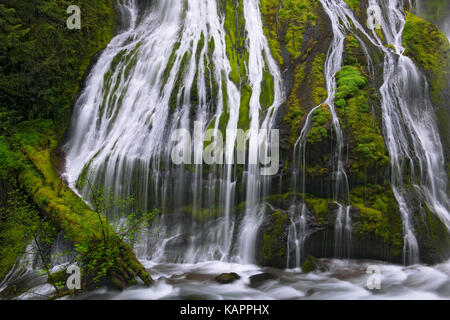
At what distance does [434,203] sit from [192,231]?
769 cm

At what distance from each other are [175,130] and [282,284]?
241 inches

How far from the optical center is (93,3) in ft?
50.2

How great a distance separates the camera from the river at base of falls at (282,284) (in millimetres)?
7254

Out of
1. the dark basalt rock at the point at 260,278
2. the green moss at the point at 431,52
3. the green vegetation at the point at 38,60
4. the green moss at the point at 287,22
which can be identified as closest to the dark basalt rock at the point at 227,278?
the dark basalt rock at the point at 260,278

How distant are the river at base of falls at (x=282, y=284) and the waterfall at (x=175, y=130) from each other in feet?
2.89

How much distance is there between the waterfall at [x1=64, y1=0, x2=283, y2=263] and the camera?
380 inches

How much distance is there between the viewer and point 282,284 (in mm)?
7848

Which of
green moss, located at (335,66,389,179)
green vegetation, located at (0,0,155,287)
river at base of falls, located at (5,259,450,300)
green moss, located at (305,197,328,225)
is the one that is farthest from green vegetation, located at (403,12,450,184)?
green vegetation, located at (0,0,155,287)

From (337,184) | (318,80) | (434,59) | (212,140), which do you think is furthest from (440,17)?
(212,140)

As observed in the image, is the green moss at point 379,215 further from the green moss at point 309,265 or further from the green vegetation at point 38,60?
the green vegetation at point 38,60

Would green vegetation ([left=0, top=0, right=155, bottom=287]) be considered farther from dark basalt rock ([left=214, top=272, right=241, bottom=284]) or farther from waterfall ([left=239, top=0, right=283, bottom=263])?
waterfall ([left=239, top=0, right=283, bottom=263])
